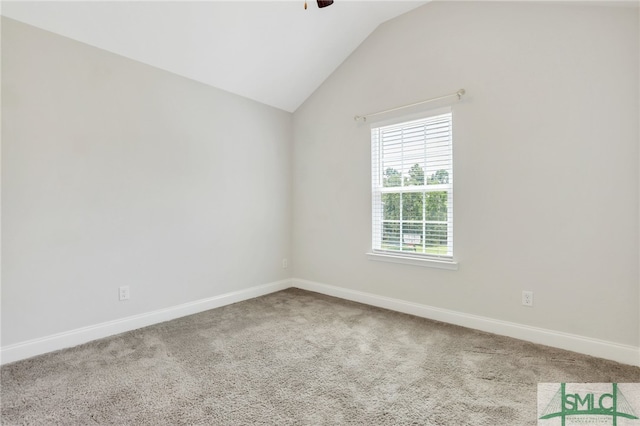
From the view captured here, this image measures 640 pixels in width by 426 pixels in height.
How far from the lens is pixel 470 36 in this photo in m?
2.76

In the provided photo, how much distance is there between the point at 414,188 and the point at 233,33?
7.43ft

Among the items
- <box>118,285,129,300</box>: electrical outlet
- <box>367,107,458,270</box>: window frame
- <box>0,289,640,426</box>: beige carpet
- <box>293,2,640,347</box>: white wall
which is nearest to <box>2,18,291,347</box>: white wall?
<box>118,285,129,300</box>: electrical outlet

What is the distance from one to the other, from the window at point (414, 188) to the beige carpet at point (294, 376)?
2.59 feet

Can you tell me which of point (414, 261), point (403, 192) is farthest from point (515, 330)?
point (403, 192)

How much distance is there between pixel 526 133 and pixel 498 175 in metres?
0.38

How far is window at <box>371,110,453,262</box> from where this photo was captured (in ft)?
9.70

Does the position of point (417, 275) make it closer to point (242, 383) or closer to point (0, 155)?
point (242, 383)

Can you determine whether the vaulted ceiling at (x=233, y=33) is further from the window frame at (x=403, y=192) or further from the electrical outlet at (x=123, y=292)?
the electrical outlet at (x=123, y=292)

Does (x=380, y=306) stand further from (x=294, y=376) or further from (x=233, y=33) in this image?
(x=233, y=33)

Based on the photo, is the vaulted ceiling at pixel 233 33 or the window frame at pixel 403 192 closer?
the vaulted ceiling at pixel 233 33

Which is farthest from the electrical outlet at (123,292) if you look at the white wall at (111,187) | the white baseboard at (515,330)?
the white baseboard at (515,330)

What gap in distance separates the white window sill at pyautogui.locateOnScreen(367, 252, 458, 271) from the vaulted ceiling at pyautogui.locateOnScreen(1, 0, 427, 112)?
2236 mm

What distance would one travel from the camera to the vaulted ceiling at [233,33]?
7.70ft

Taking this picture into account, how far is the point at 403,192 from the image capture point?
3.25 meters
